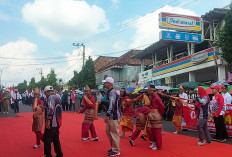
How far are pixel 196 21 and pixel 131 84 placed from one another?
51.4 feet

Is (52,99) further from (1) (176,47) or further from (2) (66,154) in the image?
(1) (176,47)

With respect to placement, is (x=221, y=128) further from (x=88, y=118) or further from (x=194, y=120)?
(x=88, y=118)

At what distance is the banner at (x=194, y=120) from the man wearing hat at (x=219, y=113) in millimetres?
356

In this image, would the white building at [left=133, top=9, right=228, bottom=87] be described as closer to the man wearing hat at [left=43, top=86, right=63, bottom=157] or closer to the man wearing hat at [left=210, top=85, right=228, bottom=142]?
the man wearing hat at [left=210, top=85, right=228, bottom=142]

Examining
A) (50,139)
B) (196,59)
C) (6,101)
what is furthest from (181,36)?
(50,139)

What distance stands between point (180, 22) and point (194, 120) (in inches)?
472

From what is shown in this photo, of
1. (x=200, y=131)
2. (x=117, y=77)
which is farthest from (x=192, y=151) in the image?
(x=117, y=77)

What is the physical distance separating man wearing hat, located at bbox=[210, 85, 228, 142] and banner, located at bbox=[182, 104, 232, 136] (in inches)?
14.0

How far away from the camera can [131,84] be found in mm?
32812

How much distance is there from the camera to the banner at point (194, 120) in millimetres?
7368

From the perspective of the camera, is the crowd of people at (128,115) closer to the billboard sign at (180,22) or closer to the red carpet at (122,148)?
the red carpet at (122,148)

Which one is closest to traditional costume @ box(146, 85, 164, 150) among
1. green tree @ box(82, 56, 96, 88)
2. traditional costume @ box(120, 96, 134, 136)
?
traditional costume @ box(120, 96, 134, 136)

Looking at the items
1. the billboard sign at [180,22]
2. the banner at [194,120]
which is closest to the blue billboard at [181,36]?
the billboard sign at [180,22]

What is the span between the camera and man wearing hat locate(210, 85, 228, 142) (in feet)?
22.3
